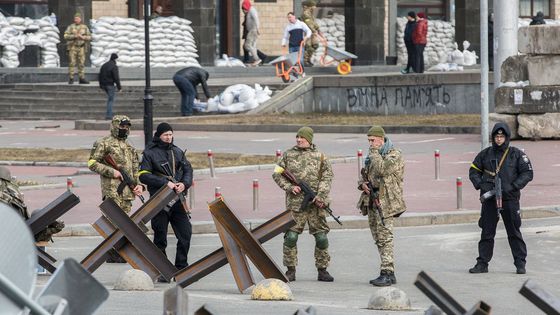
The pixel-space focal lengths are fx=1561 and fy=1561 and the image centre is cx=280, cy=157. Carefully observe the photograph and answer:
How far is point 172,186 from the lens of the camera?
48.6 feet

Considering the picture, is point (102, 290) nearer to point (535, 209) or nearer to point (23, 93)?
point (535, 209)

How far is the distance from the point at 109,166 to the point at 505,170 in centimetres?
410

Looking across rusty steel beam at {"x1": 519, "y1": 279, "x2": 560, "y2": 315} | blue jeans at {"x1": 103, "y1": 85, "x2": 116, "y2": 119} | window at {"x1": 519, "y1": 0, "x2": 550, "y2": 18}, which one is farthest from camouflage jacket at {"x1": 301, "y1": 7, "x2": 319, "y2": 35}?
rusty steel beam at {"x1": 519, "y1": 279, "x2": 560, "y2": 315}

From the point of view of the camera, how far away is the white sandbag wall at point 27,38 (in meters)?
44.8

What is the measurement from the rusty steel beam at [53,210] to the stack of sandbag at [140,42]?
1268 inches

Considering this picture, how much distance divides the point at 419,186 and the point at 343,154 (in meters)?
5.64

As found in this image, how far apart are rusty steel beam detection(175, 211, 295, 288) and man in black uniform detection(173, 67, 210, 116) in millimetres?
23575

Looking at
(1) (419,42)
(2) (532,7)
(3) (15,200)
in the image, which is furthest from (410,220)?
(2) (532,7)

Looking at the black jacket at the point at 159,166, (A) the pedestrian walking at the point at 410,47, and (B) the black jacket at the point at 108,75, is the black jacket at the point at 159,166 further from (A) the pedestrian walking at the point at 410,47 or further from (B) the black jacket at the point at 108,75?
(A) the pedestrian walking at the point at 410,47

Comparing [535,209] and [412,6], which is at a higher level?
[412,6]

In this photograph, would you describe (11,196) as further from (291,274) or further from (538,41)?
(538,41)

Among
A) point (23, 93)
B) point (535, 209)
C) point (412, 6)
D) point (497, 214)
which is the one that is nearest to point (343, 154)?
point (535, 209)

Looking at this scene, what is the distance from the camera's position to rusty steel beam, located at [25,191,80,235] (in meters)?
12.7

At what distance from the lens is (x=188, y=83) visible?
37.6m
